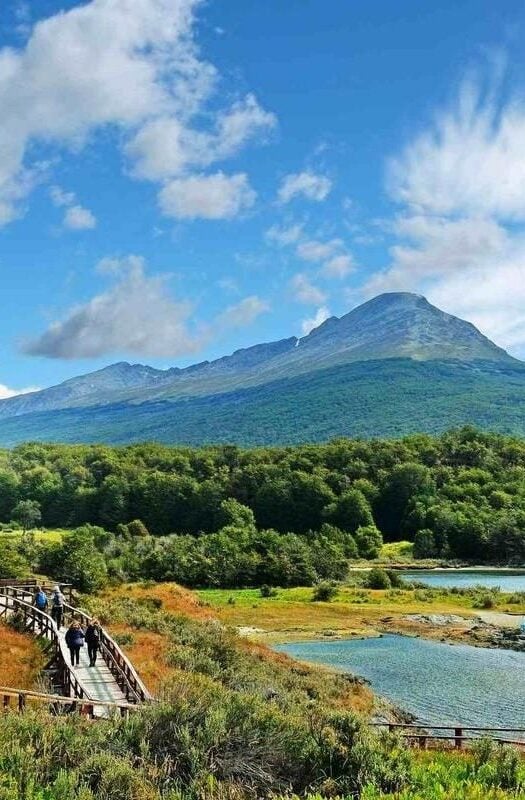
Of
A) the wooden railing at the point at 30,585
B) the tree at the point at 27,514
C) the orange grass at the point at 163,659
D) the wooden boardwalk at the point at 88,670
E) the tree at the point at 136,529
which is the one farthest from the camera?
the tree at the point at 27,514

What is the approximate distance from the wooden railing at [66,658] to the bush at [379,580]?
2394 inches

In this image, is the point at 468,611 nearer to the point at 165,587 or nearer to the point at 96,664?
the point at 165,587

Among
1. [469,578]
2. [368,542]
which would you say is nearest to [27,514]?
[368,542]

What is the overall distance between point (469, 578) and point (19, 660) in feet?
286

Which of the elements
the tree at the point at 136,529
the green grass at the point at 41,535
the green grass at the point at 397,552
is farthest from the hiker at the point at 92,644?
the tree at the point at 136,529

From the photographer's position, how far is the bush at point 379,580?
93375mm

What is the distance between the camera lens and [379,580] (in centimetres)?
9406

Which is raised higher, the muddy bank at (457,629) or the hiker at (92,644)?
the hiker at (92,644)

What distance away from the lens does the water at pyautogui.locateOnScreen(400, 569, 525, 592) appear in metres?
96.0

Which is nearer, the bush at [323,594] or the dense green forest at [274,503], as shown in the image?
the bush at [323,594]

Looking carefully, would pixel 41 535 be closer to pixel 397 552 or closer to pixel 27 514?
pixel 27 514

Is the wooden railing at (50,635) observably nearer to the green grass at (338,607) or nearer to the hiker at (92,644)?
the hiker at (92,644)

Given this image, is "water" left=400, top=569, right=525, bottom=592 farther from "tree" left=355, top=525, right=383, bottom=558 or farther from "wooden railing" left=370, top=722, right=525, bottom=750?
"wooden railing" left=370, top=722, right=525, bottom=750

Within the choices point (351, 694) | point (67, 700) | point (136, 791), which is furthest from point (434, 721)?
point (136, 791)
